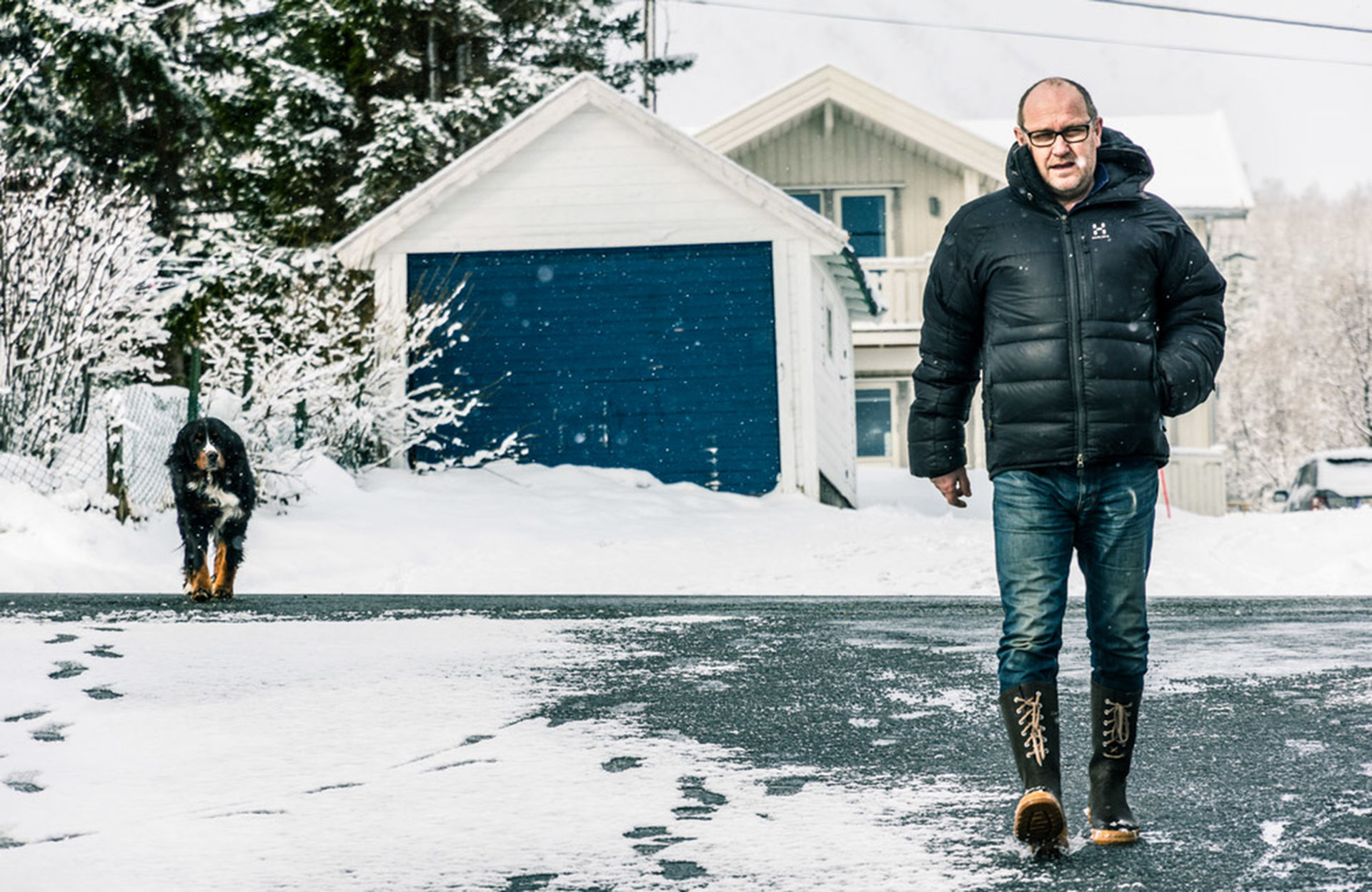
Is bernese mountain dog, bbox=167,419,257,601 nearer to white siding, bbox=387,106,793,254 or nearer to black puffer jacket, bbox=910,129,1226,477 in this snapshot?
black puffer jacket, bbox=910,129,1226,477

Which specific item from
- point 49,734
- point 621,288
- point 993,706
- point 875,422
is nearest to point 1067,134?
point 993,706

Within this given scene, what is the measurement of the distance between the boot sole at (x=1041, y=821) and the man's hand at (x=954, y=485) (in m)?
0.77

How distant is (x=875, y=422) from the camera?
101 ft

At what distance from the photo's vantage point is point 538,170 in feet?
70.4

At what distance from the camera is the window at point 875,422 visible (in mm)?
30531

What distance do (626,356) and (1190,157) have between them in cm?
1776

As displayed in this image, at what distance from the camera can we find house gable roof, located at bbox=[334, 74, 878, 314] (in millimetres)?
20922

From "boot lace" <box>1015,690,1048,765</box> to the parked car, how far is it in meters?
21.4

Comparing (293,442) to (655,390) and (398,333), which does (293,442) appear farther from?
(655,390)

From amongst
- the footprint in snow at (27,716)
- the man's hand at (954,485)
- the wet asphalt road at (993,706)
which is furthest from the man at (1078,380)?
the footprint in snow at (27,716)

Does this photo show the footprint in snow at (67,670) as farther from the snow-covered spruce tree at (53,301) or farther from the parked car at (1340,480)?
the parked car at (1340,480)

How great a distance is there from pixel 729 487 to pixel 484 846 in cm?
1701

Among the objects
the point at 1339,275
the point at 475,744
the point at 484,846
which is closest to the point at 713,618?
the point at 475,744

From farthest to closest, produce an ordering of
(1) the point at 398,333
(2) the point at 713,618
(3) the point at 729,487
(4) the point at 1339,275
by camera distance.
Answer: (4) the point at 1339,275 → (3) the point at 729,487 → (1) the point at 398,333 → (2) the point at 713,618
